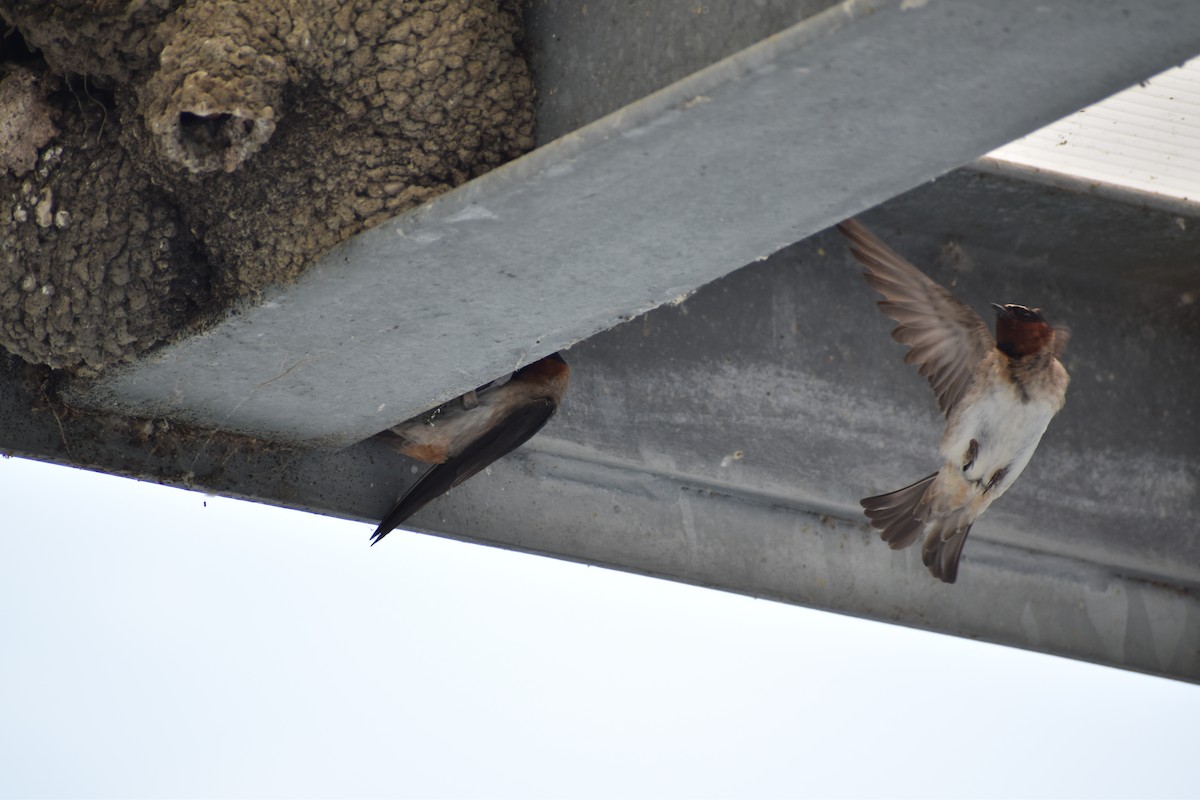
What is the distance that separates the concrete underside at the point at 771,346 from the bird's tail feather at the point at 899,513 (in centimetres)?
13

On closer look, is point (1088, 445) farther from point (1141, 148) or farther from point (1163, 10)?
point (1163, 10)

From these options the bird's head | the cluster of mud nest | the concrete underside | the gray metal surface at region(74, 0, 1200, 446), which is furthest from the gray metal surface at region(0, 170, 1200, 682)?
the gray metal surface at region(74, 0, 1200, 446)

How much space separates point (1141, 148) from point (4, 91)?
9.61 feet

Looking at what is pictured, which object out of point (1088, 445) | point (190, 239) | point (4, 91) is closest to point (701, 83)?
point (190, 239)

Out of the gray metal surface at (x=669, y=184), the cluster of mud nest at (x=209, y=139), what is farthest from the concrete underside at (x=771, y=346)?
the cluster of mud nest at (x=209, y=139)

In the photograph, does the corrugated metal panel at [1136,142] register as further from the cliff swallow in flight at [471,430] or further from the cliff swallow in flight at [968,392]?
the cliff swallow in flight at [471,430]

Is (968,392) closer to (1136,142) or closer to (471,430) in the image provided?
(1136,142)

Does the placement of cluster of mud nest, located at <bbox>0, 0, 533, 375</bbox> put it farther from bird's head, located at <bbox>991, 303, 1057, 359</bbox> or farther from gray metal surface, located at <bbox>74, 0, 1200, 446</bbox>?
bird's head, located at <bbox>991, 303, 1057, 359</bbox>

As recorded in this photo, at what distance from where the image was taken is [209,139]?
9.16 feet

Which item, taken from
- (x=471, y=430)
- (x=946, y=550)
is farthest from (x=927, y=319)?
(x=471, y=430)

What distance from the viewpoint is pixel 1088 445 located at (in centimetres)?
495

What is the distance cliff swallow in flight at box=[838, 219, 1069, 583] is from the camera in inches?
171

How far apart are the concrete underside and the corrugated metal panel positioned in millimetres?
116

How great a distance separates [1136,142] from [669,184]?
6.87 feet
